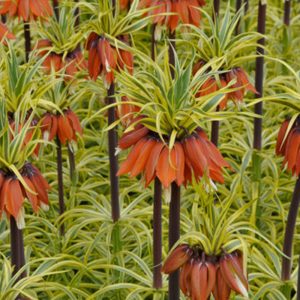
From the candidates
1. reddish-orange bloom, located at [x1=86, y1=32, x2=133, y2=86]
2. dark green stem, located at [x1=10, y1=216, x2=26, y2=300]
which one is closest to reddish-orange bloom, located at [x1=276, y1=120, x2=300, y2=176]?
reddish-orange bloom, located at [x1=86, y1=32, x2=133, y2=86]

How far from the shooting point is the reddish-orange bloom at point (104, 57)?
2.90 m

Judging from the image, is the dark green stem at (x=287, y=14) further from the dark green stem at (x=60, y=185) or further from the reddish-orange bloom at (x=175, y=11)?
the dark green stem at (x=60, y=185)

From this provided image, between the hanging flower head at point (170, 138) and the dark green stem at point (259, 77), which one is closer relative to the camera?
the hanging flower head at point (170, 138)

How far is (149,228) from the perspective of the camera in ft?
11.6

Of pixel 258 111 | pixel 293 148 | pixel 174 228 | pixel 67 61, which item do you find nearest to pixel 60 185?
pixel 67 61

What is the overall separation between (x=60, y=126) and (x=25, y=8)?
58 cm

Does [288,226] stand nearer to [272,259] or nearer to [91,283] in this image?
[272,259]

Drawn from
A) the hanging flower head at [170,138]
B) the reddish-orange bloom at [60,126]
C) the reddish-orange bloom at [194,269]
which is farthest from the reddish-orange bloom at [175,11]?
the reddish-orange bloom at [194,269]

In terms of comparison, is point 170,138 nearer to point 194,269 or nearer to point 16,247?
point 194,269

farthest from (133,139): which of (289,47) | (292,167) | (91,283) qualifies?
(289,47)

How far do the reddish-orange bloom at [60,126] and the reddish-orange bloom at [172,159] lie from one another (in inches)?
38.1

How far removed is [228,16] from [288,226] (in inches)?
29.6

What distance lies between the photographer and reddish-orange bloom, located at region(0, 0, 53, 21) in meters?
3.49

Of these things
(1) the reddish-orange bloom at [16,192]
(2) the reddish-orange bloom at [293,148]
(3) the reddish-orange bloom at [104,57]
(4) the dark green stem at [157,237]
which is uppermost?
(3) the reddish-orange bloom at [104,57]
